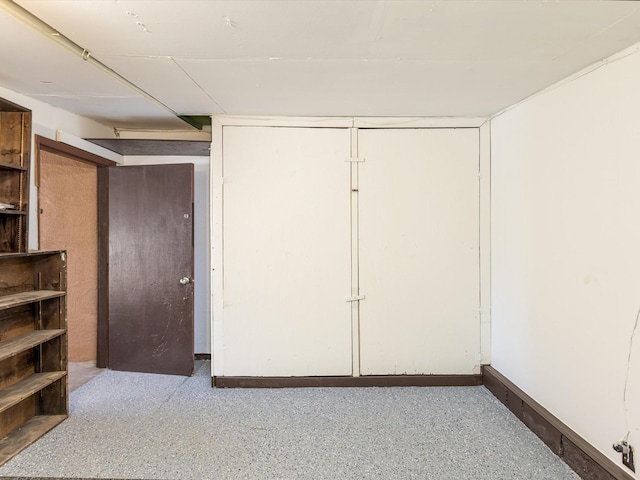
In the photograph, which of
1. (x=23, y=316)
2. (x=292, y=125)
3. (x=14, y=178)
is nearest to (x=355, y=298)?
(x=292, y=125)

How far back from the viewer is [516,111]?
8.82ft

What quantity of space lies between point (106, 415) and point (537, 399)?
9.82 ft

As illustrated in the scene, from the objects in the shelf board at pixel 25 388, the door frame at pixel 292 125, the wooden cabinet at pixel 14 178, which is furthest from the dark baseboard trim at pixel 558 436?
the wooden cabinet at pixel 14 178

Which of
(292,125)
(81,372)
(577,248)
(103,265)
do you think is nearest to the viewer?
(577,248)

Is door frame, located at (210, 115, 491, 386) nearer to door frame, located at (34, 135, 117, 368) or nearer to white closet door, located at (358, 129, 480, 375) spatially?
white closet door, located at (358, 129, 480, 375)

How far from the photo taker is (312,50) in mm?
1873

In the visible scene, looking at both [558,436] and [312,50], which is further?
[558,436]

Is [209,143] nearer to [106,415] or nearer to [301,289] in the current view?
[301,289]

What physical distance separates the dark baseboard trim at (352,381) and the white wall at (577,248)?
444 mm

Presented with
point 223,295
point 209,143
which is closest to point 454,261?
point 223,295

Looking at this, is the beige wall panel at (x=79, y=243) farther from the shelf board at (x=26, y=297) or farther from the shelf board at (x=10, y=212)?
the shelf board at (x=10, y=212)

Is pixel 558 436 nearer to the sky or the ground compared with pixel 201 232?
nearer to the ground

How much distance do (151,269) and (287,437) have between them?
1988 mm

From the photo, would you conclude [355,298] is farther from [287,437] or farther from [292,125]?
[292,125]
